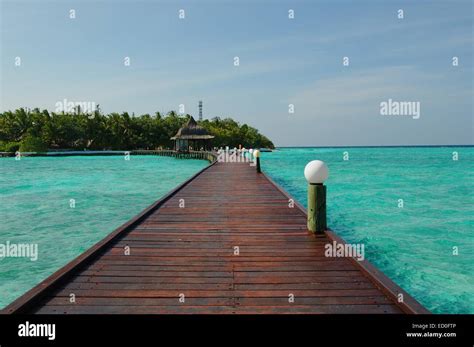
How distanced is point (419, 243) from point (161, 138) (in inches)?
2943

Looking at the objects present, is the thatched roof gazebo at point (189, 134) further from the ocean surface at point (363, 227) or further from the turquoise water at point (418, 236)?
the turquoise water at point (418, 236)

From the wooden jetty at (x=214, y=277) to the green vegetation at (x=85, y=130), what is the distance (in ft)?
250

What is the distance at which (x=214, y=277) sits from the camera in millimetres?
3717

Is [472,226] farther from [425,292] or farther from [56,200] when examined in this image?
[56,200]

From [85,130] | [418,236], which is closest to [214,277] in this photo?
[418,236]

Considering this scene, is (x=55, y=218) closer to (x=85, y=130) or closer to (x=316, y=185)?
(x=316, y=185)

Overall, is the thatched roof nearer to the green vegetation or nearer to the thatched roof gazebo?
the thatched roof gazebo

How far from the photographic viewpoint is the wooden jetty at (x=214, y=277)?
306 centimetres

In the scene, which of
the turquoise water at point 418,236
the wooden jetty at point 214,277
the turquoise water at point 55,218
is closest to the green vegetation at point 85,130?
the turquoise water at point 55,218

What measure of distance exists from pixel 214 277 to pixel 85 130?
8192cm

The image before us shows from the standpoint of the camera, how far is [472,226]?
12.5 meters

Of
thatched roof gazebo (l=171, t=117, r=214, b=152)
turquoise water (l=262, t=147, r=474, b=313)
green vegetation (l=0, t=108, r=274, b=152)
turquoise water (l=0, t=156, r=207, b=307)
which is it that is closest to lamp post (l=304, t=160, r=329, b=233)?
turquoise water (l=262, t=147, r=474, b=313)
